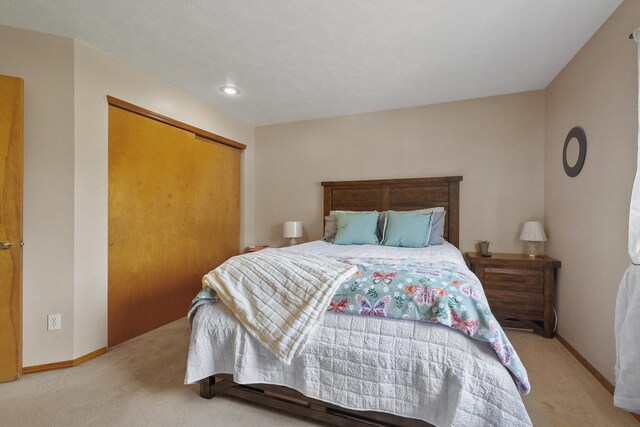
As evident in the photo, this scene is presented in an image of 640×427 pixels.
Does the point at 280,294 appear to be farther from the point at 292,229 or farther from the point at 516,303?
the point at 516,303

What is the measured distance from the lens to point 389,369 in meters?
1.28

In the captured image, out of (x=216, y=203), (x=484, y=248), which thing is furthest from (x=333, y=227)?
(x=484, y=248)

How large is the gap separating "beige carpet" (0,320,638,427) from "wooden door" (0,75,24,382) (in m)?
0.21

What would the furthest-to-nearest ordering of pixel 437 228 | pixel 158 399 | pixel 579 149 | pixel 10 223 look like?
pixel 437 228 < pixel 579 149 < pixel 10 223 < pixel 158 399

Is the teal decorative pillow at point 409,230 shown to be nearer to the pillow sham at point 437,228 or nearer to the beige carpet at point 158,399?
the pillow sham at point 437,228

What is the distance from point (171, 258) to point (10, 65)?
1.90m

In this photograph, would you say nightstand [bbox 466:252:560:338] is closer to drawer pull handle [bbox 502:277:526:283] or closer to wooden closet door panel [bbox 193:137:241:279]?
drawer pull handle [bbox 502:277:526:283]

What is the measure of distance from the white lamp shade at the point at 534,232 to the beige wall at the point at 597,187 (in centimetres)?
12

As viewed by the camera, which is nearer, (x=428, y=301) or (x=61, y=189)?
(x=428, y=301)

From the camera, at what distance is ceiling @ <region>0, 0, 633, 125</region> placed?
178 centimetres

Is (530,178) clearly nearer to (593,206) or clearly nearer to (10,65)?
(593,206)

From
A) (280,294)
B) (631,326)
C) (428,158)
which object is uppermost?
(428,158)

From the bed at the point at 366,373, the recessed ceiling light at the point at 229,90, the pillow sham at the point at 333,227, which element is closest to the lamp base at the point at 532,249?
the pillow sham at the point at 333,227

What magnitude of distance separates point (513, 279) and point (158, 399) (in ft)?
9.88
